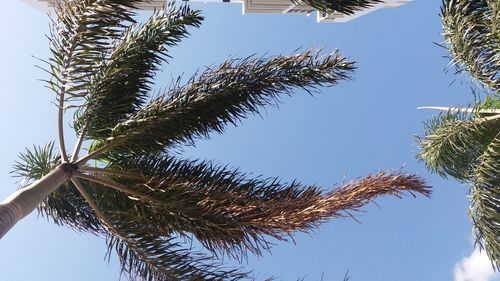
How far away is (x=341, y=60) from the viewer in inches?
365

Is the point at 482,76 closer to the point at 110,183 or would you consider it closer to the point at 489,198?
the point at 489,198

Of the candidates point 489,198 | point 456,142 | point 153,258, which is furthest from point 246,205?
point 456,142

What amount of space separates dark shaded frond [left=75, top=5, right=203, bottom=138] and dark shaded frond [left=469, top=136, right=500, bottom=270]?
6257mm

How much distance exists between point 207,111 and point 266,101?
114cm

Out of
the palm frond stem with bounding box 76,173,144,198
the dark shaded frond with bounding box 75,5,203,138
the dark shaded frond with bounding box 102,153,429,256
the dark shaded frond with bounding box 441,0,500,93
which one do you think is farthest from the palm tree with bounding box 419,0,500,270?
the palm frond stem with bounding box 76,173,144,198

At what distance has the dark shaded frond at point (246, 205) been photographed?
6805mm

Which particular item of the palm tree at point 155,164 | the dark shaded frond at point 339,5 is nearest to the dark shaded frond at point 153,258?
the palm tree at point 155,164

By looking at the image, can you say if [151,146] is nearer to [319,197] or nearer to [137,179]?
[137,179]

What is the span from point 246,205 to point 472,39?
18.7ft

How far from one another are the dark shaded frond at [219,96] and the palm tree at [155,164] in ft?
0.07

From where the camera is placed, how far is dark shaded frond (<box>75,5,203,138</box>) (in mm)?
9258

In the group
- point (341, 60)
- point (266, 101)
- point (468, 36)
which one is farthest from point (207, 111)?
point (468, 36)

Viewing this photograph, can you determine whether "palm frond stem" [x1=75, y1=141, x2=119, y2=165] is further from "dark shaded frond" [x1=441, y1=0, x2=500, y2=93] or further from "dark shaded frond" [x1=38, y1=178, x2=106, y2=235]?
"dark shaded frond" [x1=441, y1=0, x2=500, y2=93]

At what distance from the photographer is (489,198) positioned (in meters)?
9.53
